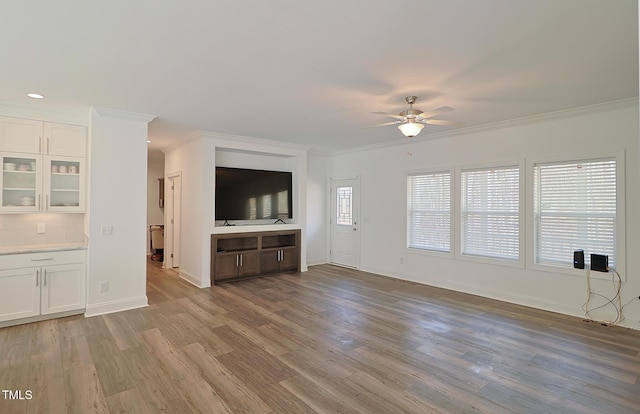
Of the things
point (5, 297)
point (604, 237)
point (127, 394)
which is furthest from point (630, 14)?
point (5, 297)

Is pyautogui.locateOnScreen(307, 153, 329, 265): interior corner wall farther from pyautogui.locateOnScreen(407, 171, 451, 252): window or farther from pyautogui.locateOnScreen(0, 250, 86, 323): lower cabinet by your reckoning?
pyautogui.locateOnScreen(0, 250, 86, 323): lower cabinet

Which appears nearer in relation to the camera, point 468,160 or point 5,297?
point 5,297

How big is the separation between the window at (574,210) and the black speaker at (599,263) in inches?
7.7

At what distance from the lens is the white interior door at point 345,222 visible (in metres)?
7.19

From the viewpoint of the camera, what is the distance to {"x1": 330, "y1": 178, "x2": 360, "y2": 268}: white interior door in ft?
23.6

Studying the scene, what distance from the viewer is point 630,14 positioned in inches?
82.1

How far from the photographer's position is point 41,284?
3.92 metres

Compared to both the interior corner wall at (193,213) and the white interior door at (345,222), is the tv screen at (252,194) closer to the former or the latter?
the interior corner wall at (193,213)

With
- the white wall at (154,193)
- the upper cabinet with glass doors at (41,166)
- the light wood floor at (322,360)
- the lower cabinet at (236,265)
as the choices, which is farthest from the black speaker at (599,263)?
the white wall at (154,193)

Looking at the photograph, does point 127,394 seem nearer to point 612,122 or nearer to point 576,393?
point 576,393

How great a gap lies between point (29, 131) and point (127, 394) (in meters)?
3.56

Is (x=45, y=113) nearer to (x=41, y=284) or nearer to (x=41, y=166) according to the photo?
(x=41, y=166)

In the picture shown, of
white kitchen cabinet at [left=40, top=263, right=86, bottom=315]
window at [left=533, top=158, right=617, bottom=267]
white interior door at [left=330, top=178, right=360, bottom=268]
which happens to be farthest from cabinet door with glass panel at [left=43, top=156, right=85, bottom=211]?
window at [left=533, top=158, right=617, bottom=267]

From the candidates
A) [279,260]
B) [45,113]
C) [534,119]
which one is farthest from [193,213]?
[534,119]
